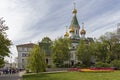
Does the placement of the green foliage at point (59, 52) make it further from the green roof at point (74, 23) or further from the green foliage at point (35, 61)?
the green foliage at point (35, 61)

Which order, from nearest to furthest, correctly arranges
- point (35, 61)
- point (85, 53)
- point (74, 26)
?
point (35, 61), point (85, 53), point (74, 26)

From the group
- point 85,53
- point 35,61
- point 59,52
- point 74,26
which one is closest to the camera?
point 35,61

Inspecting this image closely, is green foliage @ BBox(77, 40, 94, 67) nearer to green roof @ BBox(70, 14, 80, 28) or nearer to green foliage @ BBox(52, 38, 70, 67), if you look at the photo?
green foliage @ BBox(52, 38, 70, 67)

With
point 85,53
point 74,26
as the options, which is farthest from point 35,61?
point 74,26

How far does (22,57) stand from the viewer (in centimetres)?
11069

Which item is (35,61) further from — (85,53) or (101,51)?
(85,53)

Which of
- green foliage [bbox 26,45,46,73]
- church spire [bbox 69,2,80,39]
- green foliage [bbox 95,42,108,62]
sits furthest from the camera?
church spire [bbox 69,2,80,39]

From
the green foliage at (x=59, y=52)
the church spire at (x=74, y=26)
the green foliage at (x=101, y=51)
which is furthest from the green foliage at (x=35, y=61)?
the church spire at (x=74, y=26)

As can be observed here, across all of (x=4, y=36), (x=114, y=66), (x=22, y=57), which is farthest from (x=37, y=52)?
(x=22, y=57)

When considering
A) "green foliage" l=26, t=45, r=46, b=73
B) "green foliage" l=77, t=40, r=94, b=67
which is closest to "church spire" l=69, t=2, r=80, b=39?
"green foliage" l=77, t=40, r=94, b=67

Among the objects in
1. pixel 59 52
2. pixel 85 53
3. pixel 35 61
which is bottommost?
pixel 35 61

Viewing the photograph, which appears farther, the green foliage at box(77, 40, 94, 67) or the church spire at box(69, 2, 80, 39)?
the church spire at box(69, 2, 80, 39)

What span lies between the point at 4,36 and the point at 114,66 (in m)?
37.5

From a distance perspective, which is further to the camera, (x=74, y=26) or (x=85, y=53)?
(x=74, y=26)
